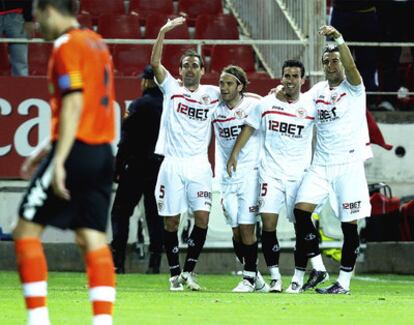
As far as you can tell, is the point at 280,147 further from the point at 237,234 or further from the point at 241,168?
the point at 237,234

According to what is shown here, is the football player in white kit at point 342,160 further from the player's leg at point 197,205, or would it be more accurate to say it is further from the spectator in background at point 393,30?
the spectator in background at point 393,30

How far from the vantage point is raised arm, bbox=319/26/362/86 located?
12.0m

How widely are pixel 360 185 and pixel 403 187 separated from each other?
487 cm

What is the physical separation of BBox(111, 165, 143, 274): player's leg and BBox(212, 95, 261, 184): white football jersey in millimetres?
2389

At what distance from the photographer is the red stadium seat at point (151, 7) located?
19672mm

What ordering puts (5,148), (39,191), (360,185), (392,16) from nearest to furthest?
(39,191), (360,185), (5,148), (392,16)

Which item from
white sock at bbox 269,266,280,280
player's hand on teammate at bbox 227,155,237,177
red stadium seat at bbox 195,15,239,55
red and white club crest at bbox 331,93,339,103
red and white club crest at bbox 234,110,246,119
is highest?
red stadium seat at bbox 195,15,239,55

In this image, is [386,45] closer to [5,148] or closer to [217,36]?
[217,36]

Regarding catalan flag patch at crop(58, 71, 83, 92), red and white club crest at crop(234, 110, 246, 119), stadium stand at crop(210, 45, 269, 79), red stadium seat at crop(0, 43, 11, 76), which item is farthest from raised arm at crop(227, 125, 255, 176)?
catalan flag patch at crop(58, 71, 83, 92)

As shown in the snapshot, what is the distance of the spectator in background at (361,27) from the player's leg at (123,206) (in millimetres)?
3617

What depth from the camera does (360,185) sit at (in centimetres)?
1263

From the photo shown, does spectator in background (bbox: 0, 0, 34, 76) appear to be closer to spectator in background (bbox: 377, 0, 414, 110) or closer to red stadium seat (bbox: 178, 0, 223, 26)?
red stadium seat (bbox: 178, 0, 223, 26)

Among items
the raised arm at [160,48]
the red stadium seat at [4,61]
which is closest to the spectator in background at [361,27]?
the red stadium seat at [4,61]

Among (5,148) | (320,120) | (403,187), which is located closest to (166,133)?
(320,120)
